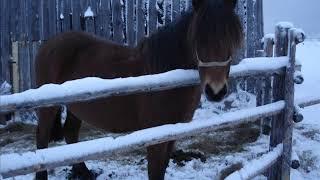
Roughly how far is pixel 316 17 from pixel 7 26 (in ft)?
73.0

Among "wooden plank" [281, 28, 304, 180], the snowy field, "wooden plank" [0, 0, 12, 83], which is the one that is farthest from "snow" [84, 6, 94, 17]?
"wooden plank" [281, 28, 304, 180]

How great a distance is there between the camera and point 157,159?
3.27 metres

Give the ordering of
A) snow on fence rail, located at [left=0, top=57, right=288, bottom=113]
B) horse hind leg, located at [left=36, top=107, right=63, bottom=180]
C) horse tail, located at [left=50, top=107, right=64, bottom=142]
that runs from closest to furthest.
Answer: snow on fence rail, located at [left=0, top=57, right=288, bottom=113], horse hind leg, located at [left=36, top=107, right=63, bottom=180], horse tail, located at [left=50, top=107, right=64, bottom=142]

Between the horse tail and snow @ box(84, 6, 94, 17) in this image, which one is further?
snow @ box(84, 6, 94, 17)

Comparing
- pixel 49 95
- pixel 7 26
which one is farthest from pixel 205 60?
pixel 7 26

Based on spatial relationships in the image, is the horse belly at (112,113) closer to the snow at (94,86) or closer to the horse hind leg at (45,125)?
the horse hind leg at (45,125)

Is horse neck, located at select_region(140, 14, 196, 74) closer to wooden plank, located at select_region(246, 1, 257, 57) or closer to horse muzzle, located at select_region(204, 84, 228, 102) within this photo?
horse muzzle, located at select_region(204, 84, 228, 102)

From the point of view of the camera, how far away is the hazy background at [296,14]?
2391 centimetres

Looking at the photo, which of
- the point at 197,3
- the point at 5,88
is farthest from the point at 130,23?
the point at 197,3

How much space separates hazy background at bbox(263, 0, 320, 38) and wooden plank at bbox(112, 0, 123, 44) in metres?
16.8

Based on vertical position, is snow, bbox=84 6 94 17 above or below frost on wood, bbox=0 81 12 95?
above

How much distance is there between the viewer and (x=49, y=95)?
195 cm

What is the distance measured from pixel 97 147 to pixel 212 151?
140 inches

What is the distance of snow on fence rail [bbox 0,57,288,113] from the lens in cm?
185
